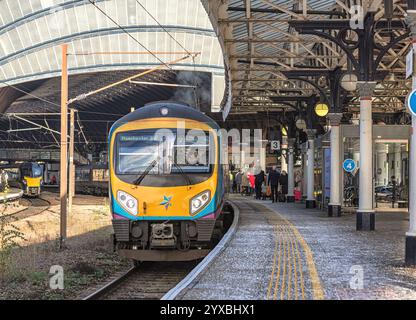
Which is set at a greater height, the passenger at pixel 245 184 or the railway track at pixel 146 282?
the passenger at pixel 245 184

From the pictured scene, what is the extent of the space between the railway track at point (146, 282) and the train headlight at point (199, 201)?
1352 mm

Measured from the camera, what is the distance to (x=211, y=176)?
12602 mm

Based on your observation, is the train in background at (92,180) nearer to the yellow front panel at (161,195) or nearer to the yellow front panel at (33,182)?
the yellow front panel at (33,182)

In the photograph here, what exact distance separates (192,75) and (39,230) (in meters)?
39.1

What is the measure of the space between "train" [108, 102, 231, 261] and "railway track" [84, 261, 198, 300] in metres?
0.46

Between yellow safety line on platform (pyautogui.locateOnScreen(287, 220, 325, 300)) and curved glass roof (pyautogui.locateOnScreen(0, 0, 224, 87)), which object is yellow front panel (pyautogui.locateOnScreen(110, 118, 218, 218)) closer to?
yellow safety line on platform (pyautogui.locateOnScreen(287, 220, 325, 300))

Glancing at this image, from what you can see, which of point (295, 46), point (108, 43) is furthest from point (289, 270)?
point (108, 43)

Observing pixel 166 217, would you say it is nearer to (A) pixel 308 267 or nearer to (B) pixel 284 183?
(A) pixel 308 267

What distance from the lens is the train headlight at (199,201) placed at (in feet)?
40.4

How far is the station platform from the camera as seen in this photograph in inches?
329

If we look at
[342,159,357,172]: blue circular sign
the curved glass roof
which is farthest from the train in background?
[342,159,357,172]: blue circular sign

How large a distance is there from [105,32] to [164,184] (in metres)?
48.6

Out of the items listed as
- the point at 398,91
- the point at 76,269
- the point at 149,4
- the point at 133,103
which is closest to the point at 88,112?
the point at 133,103

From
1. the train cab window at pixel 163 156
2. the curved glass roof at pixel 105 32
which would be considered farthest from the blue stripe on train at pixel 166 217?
the curved glass roof at pixel 105 32
